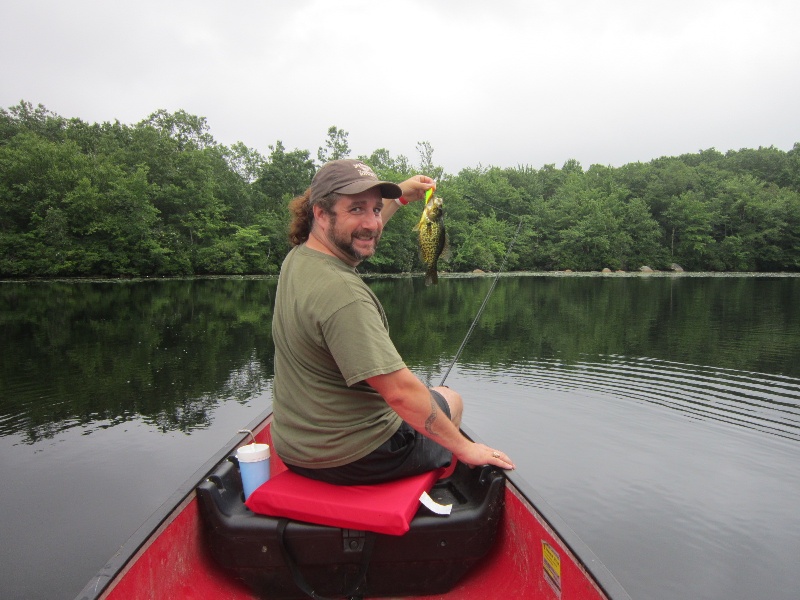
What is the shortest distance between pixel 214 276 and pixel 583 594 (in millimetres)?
48075

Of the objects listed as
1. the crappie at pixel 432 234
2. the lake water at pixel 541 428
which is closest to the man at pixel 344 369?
the crappie at pixel 432 234

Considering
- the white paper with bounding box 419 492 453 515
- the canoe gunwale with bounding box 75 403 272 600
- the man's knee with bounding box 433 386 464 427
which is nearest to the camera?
the canoe gunwale with bounding box 75 403 272 600

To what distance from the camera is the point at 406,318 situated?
1942 centimetres

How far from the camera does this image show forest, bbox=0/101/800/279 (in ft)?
132

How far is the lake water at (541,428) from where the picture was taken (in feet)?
15.6

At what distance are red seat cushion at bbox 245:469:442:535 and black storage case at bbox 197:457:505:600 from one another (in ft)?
0.30

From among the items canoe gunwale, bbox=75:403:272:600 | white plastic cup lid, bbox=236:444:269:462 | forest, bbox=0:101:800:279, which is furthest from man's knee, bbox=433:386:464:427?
forest, bbox=0:101:800:279

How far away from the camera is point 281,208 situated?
5400cm

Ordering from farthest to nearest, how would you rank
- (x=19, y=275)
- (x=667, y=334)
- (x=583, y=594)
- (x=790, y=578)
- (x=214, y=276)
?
(x=214, y=276)
(x=19, y=275)
(x=667, y=334)
(x=790, y=578)
(x=583, y=594)

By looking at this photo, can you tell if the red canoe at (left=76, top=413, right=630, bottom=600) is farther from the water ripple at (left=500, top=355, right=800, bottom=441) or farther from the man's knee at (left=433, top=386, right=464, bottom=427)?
the water ripple at (left=500, top=355, right=800, bottom=441)

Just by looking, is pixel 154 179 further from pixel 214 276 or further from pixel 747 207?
pixel 747 207

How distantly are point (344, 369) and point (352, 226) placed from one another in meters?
0.67

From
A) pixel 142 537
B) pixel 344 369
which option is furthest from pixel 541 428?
pixel 142 537

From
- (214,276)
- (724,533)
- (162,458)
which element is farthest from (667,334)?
(214,276)
